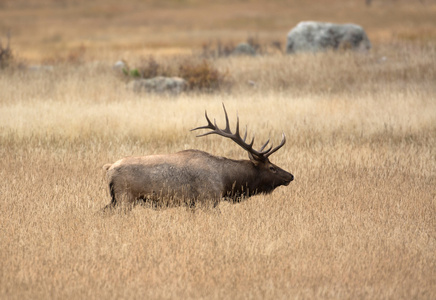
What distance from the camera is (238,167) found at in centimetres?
735

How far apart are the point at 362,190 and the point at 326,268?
325 cm

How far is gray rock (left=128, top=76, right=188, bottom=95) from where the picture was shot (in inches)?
715

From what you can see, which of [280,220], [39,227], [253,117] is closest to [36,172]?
[39,227]

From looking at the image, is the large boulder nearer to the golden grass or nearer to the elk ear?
the golden grass

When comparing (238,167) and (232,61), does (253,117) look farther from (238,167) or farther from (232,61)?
(232,61)

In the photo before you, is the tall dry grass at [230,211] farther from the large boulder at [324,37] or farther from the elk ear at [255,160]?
the large boulder at [324,37]

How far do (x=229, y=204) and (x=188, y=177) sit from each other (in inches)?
39.3

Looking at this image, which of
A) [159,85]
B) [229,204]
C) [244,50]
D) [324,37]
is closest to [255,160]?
[229,204]

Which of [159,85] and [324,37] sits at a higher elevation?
[324,37]

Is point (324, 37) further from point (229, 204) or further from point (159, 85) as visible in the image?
point (229, 204)

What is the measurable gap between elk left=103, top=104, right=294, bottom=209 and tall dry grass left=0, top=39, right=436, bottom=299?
261 mm

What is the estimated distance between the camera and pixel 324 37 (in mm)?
24984

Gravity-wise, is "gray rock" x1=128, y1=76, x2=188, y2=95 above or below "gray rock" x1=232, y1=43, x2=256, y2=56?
below

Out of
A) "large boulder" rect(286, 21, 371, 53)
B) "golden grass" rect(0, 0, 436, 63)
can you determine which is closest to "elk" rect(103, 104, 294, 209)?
"large boulder" rect(286, 21, 371, 53)
